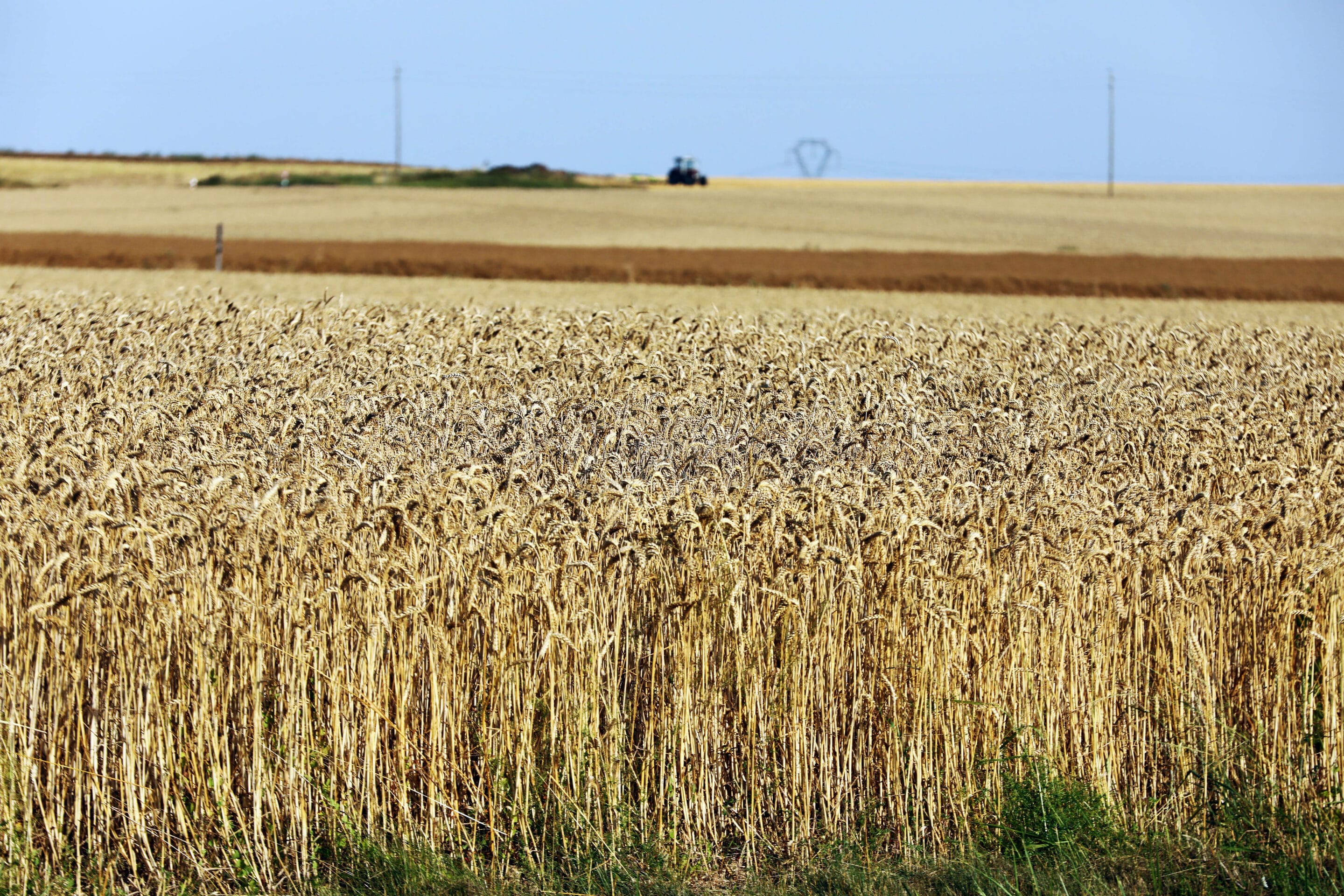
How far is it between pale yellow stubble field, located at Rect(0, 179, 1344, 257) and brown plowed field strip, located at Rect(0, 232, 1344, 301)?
7.57 meters

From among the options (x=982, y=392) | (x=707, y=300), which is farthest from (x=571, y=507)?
(x=707, y=300)

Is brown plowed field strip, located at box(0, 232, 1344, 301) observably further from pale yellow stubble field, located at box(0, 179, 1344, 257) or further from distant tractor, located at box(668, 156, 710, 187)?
distant tractor, located at box(668, 156, 710, 187)

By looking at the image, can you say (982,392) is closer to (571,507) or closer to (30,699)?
(571,507)

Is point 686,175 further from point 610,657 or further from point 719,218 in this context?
point 610,657

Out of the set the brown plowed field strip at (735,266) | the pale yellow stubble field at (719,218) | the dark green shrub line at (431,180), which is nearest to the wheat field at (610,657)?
the brown plowed field strip at (735,266)

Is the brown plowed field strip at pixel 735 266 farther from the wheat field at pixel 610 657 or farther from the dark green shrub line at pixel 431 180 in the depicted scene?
the dark green shrub line at pixel 431 180

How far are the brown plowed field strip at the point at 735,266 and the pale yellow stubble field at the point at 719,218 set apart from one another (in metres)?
7.57

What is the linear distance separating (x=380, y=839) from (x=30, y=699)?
146 centimetres

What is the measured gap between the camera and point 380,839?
507 centimetres

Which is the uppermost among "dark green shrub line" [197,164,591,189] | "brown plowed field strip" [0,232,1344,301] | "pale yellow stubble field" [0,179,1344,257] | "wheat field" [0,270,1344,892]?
"dark green shrub line" [197,164,591,189]

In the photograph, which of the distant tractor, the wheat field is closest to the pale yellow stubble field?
the distant tractor

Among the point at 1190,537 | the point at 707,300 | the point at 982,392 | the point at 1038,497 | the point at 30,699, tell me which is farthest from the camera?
the point at 707,300

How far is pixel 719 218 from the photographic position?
62906 millimetres

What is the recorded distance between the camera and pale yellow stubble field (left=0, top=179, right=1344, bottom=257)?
53.8 meters
